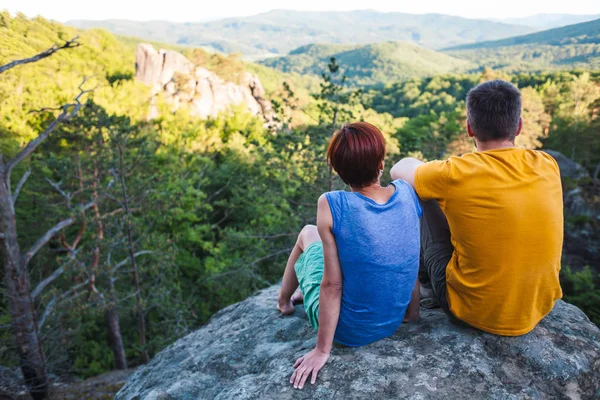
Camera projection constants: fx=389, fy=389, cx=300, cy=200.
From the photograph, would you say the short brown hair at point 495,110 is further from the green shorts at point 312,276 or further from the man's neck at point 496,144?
the green shorts at point 312,276

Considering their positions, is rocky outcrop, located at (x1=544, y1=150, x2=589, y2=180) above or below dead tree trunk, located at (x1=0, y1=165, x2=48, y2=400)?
below

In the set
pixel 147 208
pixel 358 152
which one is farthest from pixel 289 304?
pixel 147 208

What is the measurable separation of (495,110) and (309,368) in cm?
169

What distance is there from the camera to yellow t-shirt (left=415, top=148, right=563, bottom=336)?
1.99m

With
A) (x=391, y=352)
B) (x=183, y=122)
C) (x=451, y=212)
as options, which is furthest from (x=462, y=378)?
(x=183, y=122)

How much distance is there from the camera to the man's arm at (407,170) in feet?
7.49

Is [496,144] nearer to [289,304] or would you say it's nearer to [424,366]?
[424,366]

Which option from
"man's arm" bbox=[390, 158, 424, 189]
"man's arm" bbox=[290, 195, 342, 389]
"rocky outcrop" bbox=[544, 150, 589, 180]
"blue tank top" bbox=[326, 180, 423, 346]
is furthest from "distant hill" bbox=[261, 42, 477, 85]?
"man's arm" bbox=[290, 195, 342, 389]

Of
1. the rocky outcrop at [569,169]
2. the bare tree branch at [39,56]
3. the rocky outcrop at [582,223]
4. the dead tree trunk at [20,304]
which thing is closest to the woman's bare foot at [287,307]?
the bare tree branch at [39,56]

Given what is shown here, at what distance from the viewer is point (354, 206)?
1.97m

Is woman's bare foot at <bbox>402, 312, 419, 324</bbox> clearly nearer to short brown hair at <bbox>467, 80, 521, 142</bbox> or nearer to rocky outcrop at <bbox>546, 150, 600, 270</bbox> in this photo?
short brown hair at <bbox>467, 80, 521, 142</bbox>

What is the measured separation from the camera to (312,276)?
2.45m

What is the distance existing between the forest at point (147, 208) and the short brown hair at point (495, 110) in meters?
5.51

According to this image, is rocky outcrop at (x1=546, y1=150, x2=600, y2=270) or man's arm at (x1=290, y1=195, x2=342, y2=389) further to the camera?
rocky outcrop at (x1=546, y1=150, x2=600, y2=270)
